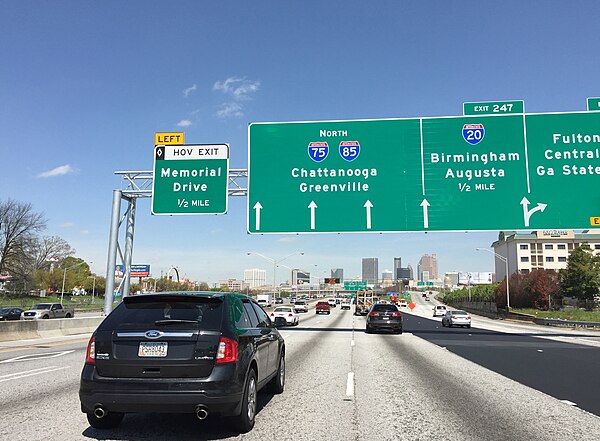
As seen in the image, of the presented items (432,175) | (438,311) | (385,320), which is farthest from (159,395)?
(438,311)

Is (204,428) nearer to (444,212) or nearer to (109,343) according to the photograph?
(109,343)

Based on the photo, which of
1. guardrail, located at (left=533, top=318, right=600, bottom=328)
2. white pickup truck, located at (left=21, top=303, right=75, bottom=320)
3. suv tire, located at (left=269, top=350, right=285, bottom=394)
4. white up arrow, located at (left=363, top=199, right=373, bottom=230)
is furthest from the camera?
white pickup truck, located at (left=21, top=303, right=75, bottom=320)

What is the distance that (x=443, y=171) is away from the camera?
20094 millimetres

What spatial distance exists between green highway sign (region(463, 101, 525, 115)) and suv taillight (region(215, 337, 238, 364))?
17.9 metres

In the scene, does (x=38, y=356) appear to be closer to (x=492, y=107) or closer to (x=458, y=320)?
(x=492, y=107)

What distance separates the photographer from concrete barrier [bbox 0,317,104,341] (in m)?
19.2

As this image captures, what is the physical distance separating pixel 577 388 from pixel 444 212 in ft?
35.6

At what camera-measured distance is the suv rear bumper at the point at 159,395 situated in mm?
5312

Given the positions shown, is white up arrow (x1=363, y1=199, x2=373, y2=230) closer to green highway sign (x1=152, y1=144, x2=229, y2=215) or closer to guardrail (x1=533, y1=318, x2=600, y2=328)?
green highway sign (x1=152, y1=144, x2=229, y2=215)

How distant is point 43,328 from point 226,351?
1934 centimetres

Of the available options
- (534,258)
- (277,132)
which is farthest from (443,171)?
(534,258)

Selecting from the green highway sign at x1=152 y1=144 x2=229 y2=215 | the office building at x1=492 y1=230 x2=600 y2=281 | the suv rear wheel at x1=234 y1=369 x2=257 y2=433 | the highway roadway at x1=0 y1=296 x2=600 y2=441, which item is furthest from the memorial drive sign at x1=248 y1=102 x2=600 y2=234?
the office building at x1=492 y1=230 x2=600 y2=281

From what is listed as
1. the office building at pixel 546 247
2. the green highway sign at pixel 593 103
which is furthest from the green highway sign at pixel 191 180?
the office building at pixel 546 247

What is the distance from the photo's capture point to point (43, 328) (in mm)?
21469
